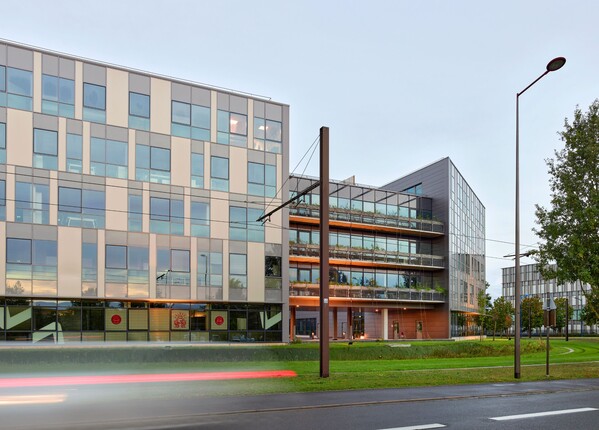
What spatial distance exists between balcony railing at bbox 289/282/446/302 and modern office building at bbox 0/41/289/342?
205 inches

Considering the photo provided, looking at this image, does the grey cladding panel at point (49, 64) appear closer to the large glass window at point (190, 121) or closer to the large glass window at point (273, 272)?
the large glass window at point (190, 121)

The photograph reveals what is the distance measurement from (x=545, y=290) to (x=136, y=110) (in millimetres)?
131347

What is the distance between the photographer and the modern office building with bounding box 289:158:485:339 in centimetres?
5153

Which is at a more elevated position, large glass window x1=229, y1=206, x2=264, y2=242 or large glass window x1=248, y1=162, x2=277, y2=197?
large glass window x1=248, y1=162, x2=277, y2=197

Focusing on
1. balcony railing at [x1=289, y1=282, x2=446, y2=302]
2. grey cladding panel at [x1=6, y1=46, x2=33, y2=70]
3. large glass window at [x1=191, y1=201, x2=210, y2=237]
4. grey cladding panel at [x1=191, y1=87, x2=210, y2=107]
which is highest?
grey cladding panel at [x1=6, y1=46, x2=33, y2=70]

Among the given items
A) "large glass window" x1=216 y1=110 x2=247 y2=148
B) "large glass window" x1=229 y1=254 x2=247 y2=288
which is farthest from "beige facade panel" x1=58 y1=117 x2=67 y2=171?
"large glass window" x1=229 y1=254 x2=247 y2=288

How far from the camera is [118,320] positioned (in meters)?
37.7

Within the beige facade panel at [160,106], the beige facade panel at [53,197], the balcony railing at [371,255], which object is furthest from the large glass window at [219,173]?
the beige facade panel at [53,197]

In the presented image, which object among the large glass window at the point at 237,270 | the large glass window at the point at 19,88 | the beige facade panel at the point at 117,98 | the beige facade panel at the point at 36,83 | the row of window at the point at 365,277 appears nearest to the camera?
the large glass window at the point at 19,88

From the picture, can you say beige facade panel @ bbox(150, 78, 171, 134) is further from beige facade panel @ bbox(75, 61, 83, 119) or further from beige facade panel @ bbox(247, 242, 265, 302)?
beige facade panel @ bbox(247, 242, 265, 302)

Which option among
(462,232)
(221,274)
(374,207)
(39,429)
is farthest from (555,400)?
(462,232)

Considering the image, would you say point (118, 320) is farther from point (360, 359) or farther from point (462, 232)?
point (462, 232)

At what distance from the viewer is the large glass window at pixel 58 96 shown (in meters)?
36.4

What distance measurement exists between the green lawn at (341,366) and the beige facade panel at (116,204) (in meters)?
13.2
